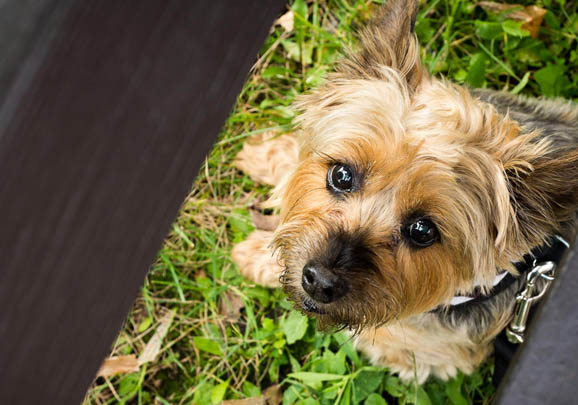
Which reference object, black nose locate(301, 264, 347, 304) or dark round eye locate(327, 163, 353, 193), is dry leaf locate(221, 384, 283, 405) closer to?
black nose locate(301, 264, 347, 304)

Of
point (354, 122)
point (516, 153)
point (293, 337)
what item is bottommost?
point (293, 337)

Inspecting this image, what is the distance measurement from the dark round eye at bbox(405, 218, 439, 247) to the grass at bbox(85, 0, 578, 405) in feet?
3.28

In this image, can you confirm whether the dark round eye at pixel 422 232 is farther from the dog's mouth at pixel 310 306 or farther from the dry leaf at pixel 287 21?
the dry leaf at pixel 287 21

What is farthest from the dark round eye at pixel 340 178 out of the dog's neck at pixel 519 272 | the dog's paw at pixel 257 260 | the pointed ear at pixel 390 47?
the dog's paw at pixel 257 260

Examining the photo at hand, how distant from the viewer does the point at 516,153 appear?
6.32 feet

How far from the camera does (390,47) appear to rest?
1.97 m

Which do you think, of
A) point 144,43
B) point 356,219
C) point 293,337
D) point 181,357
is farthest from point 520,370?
point 181,357

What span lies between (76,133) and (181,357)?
236 cm

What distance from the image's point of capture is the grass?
283 cm

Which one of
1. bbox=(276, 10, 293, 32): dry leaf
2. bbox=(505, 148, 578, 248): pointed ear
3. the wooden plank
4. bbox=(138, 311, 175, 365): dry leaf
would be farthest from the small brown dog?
bbox=(276, 10, 293, 32): dry leaf

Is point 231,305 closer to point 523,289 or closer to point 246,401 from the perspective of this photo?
point 246,401

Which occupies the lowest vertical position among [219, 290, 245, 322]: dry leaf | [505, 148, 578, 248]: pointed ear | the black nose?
[219, 290, 245, 322]: dry leaf

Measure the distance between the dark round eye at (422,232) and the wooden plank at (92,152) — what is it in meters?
1.11

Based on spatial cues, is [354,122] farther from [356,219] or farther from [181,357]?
[181,357]
